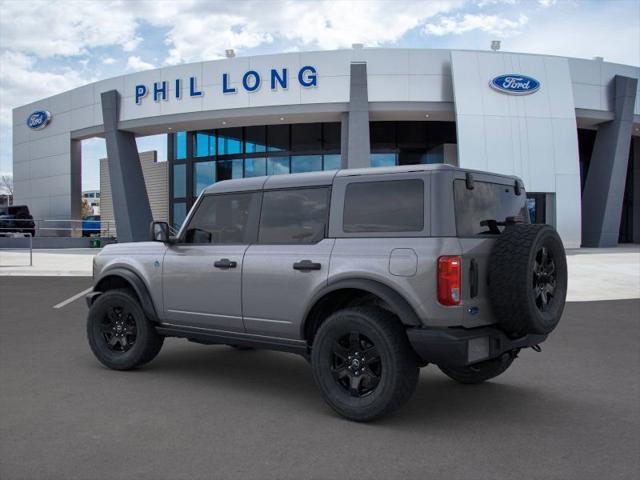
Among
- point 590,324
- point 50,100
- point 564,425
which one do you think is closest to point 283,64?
point 50,100

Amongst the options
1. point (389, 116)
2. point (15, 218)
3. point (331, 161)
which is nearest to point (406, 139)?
point (389, 116)

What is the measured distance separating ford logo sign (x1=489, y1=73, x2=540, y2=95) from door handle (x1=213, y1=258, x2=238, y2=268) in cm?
2313

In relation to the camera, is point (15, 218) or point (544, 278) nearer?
point (544, 278)

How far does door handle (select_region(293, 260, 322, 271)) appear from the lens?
4.75 metres

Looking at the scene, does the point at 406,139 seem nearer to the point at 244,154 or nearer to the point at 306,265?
the point at 244,154

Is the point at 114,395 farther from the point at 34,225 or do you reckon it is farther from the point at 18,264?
the point at 34,225

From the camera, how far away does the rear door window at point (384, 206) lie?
4.45 meters

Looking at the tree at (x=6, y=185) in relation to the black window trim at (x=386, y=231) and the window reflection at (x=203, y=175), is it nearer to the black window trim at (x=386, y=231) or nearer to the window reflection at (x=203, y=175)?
the window reflection at (x=203, y=175)

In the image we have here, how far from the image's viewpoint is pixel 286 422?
4.46 meters

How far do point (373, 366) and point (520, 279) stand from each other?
1.29m

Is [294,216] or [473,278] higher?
[294,216]

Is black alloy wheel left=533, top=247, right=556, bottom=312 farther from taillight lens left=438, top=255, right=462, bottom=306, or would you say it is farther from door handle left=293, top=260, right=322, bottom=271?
door handle left=293, top=260, right=322, bottom=271

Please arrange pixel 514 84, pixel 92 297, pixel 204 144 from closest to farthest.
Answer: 1. pixel 92 297
2. pixel 514 84
3. pixel 204 144

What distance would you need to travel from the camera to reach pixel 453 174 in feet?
14.6
